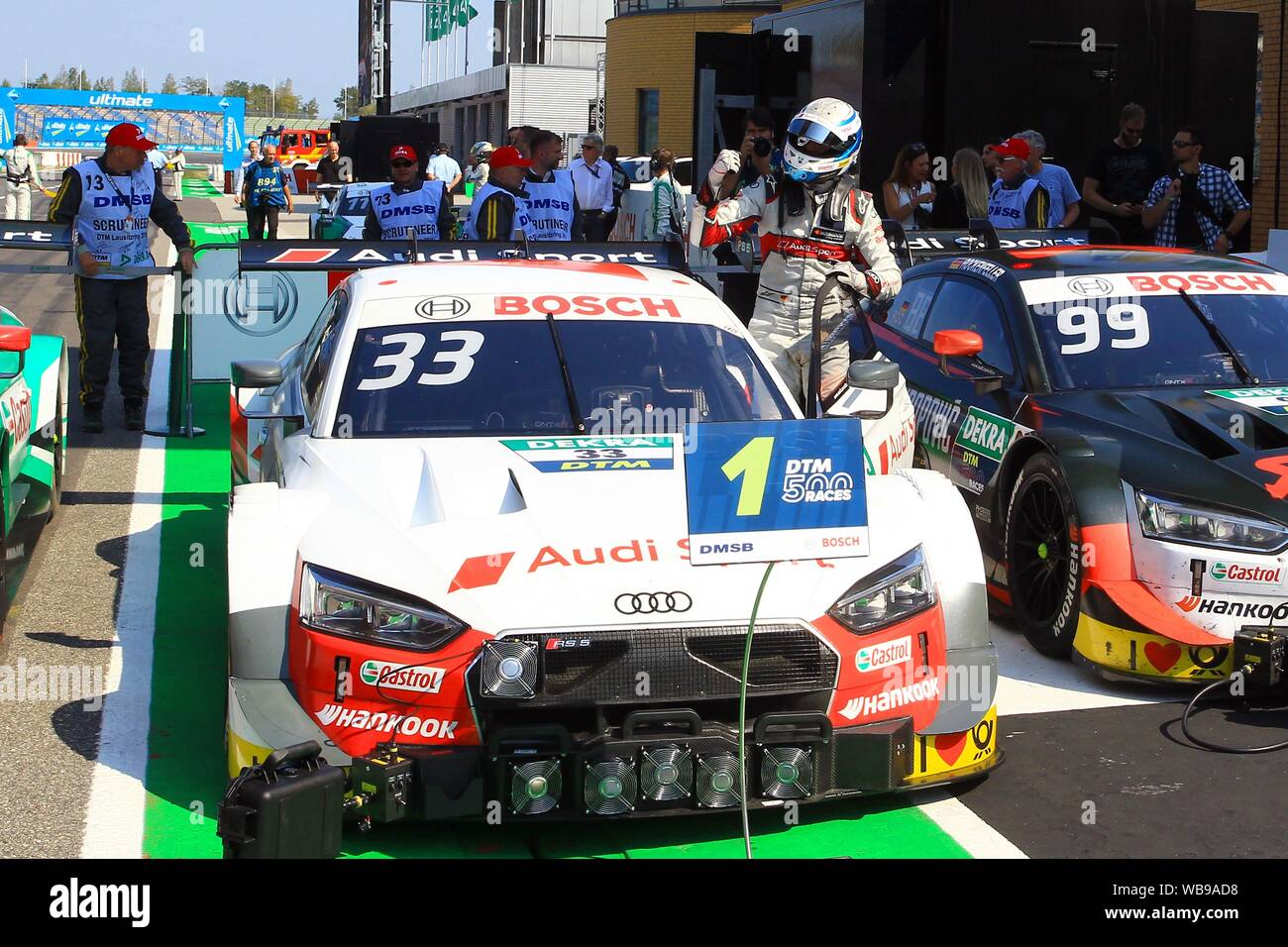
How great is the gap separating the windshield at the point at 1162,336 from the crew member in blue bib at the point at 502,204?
214 inches

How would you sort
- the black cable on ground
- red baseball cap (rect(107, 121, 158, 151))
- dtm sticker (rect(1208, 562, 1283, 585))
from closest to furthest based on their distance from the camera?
the black cable on ground → dtm sticker (rect(1208, 562, 1283, 585)) → red baseball cap (rect(107, 121, 158, 151))

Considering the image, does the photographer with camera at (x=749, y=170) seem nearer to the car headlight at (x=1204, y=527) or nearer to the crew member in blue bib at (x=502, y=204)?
the crew member in blue bib at (x=502, y=204)

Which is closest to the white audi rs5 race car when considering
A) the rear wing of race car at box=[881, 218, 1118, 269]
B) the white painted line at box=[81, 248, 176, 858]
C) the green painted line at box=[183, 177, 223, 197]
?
the white painted line at box=[81, 248, 176, 858]

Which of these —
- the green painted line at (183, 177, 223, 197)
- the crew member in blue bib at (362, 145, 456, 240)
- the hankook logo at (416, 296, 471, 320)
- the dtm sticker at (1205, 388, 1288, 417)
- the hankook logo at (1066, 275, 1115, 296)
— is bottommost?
the dtm sticker at (1205, 388, 1288, 417)

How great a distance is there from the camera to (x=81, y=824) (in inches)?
179

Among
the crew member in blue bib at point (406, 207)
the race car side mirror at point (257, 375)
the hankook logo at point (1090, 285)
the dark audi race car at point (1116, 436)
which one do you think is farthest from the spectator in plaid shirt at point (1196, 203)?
the race car side mirror at point (257, 375)

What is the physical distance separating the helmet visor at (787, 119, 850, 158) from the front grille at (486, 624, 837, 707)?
3.73 meters

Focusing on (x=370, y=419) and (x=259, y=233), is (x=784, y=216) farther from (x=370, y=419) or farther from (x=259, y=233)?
(x=259, y=233)

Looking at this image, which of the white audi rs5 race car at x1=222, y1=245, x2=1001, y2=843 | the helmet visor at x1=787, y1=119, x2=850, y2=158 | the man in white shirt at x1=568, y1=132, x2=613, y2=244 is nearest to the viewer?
the white audi rs5 race car at x1=222, y1=245, x2=1001, y2=843

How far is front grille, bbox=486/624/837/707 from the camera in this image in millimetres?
4164

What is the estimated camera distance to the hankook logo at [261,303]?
10.0 meters

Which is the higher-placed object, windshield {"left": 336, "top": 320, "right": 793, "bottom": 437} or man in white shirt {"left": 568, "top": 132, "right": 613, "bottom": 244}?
man in white shirt {"left": 568, "top": 132, "right": 613, "bottom": 244}

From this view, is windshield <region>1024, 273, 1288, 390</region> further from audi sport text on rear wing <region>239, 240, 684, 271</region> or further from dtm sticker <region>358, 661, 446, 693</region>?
dtm sticker <region>358, 661, 446, 693</region>
